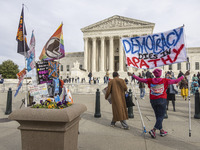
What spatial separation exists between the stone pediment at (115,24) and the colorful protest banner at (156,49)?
39.5 m

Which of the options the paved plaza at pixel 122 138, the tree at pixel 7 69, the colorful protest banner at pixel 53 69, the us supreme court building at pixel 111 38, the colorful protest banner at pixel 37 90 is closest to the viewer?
the paved plaza at pixel 122 138

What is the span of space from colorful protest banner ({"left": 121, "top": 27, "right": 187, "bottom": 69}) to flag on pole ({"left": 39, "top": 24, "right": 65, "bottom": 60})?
2.58 meters

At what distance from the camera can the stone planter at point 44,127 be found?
7.80ft

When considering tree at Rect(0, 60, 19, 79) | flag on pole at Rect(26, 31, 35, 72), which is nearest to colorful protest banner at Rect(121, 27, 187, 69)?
flag on pole at Rect(26, 31, 35, 72)

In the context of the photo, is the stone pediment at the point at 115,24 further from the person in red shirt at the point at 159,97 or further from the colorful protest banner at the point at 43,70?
the person in red shirt at the point at 159,97

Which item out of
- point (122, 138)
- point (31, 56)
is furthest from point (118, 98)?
point (31, 56)

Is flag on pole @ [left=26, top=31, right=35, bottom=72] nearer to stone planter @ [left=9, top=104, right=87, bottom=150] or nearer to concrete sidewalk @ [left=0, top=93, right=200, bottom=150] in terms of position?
concrete sidewalk @ [left=0, top=93, right=200, bottom=150]

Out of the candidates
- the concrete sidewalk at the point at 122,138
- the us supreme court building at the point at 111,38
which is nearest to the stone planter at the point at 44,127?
the concrete sidewalk at the point at 122,138

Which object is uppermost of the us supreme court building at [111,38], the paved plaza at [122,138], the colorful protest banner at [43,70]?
the us supreme court building at [111,38]

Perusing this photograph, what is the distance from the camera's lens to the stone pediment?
4209 cm

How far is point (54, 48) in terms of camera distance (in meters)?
6.04

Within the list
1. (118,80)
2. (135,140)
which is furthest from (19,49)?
(135,140)


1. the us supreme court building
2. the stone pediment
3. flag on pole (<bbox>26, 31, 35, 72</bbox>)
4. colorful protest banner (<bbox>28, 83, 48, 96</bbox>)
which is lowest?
colorful protest banner (<bbox>28, 83, 48, 96</bbox>)

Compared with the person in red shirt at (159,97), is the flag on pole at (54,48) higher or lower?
higher
